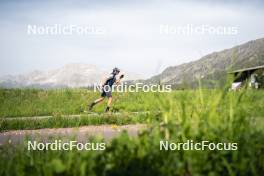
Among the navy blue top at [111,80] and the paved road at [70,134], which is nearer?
the paved road at [70,134]

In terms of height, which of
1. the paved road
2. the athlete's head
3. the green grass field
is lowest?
the paved road

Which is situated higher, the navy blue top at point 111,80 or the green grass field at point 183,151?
the navy blue top at point 111,80

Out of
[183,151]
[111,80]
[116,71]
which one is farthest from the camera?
[111,80]

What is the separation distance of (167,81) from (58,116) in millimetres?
10774

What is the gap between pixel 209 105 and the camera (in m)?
4.52

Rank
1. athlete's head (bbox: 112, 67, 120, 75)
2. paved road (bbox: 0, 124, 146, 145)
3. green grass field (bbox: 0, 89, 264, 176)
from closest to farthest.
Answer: green grass field (bbox: 0, 89, 264, 176) → paved road (bbox: 0, 124, 146, 145) → athlete's head (bbox: 112, 67, 120, 75)

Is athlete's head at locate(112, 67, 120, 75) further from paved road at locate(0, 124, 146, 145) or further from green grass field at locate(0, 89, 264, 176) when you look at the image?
green grass field at locate(0, 89, 264, 176)

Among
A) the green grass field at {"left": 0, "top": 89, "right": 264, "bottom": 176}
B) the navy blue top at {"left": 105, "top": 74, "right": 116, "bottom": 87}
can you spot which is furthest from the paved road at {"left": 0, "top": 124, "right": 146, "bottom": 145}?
the navy blue top at {"left": 105, "top": 74, "right": 116, "bottom": 87}

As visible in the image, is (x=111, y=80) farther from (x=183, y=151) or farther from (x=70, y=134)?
(x=183, y=151)

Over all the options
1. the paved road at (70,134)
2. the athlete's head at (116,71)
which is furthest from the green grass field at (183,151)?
the athlete's head at (116,71)

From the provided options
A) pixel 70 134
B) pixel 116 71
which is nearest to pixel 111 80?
pixel 116 71

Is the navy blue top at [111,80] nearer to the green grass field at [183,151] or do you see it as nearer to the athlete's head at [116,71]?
the athlete's head at [116,71]

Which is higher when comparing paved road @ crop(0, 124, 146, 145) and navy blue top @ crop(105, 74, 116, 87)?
navy blue top @ crop(105, 74, 116, 87)

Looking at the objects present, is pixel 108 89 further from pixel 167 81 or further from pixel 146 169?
pixel 146 169
